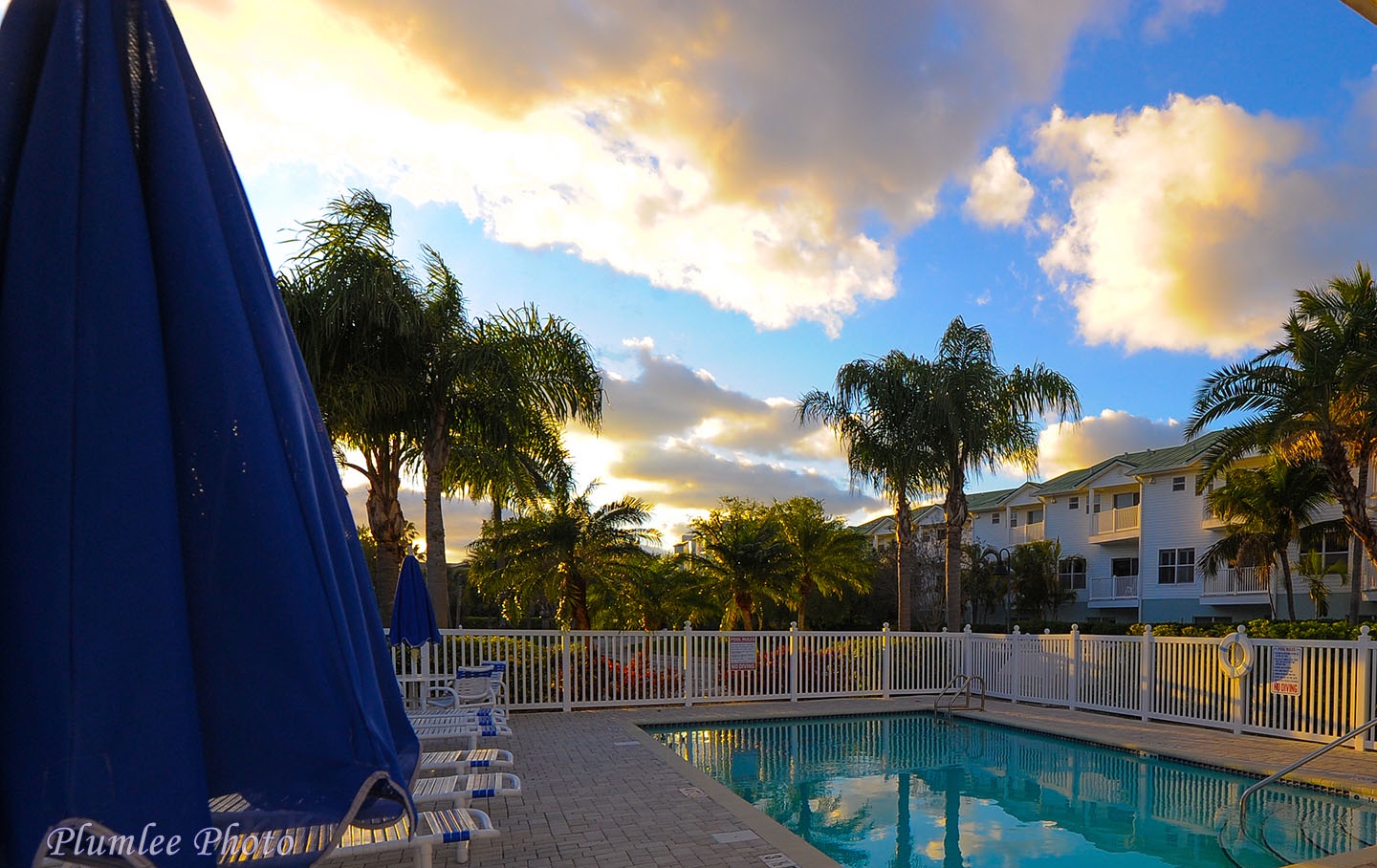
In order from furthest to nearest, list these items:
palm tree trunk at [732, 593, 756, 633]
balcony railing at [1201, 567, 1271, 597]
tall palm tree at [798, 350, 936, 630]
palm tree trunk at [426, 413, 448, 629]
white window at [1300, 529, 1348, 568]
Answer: balcony railing at [1201, 567, 1271, 597], palm tree trunk at [732, 593, 756, 633], white window at [1300, 529, 1348, 568], tall palm tree at [798, 350, 936, 630], palm tree trunk at [426, 413, 448, 629]

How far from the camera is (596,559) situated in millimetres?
19688

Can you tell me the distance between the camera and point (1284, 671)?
10.3 m

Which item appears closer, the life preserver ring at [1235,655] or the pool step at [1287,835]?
the pool step at [1287,835]

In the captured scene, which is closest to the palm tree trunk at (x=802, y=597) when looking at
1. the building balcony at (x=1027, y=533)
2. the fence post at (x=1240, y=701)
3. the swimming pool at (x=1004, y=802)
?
the swimming pool at (x=1004, y=802)

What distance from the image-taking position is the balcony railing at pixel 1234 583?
25812mm

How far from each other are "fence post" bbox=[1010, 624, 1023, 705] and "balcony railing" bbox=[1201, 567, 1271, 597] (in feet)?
50.5

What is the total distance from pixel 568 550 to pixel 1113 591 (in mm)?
23421

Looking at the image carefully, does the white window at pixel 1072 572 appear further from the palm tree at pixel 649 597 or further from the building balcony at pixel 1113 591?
the palm tree at pixel 649 597

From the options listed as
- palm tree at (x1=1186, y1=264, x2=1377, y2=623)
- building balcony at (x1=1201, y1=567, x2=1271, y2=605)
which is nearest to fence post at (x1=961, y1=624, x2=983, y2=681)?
palm tree at (x1=1186, y1=264, x2=1377, y2=623)

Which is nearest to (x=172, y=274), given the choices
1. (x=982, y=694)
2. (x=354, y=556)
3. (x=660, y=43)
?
(x=354, y=556)

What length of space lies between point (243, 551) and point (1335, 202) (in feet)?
44.3

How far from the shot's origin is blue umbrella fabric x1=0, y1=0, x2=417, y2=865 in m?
1.34

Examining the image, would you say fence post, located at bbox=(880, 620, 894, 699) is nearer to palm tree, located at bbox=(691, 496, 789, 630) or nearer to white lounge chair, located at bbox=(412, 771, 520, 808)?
palm tree, located at bbox=(691, 496, 789, 630)

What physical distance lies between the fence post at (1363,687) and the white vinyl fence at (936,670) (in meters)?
0.01
